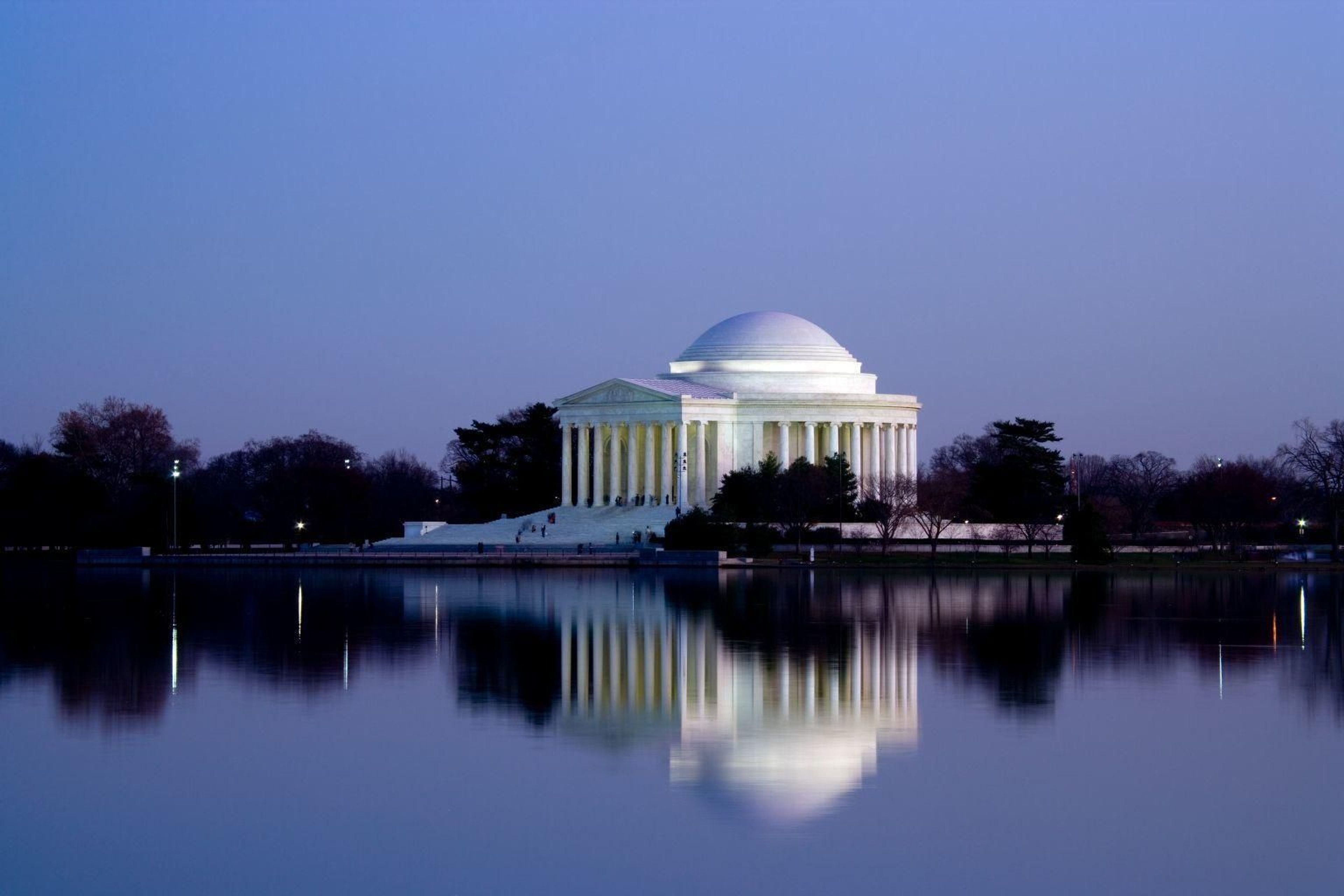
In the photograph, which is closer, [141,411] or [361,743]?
[361,743]

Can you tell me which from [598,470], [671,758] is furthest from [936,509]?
[671,758]

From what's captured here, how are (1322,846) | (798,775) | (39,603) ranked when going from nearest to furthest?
(1322,846) → (798,775) → (39,603)

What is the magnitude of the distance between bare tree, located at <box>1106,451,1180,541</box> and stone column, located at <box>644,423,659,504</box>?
32786 millimetres

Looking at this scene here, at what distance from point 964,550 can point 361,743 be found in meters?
73.5

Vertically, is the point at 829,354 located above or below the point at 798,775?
above

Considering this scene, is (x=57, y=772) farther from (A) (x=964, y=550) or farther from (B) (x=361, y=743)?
(A) (x=964, y=550)

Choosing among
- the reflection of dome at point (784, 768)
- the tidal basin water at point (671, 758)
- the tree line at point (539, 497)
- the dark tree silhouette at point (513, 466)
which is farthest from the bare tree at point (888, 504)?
the reflection of dome at point (784, 768)

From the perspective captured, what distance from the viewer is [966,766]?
2280cm

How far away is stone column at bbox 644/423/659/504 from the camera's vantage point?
379 ft

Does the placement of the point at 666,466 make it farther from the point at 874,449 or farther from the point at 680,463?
the point at 874,449

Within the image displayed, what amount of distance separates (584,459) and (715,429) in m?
8.41

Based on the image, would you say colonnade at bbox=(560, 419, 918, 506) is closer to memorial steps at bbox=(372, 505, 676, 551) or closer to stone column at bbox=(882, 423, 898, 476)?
stone column at bbox=(882, 423, 898, 476)

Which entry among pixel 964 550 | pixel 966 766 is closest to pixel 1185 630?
pixel 966 766

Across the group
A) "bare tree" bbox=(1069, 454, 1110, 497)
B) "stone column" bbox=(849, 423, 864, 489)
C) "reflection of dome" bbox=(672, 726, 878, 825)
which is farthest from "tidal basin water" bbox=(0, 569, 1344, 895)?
"bare tree" bbox=(1069, 454, 1110, 497)
